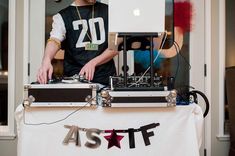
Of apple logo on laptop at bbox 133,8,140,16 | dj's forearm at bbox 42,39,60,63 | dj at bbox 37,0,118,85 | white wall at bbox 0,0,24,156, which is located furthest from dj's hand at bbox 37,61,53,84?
white wall at bbox 0,0,24,156

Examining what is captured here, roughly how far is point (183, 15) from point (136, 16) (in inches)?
53.6

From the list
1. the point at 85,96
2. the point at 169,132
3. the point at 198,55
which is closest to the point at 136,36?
the point at 85,96

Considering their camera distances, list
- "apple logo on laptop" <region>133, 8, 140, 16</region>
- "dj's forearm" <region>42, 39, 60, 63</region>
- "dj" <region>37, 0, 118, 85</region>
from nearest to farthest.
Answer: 1. "apple logo on laptop" <region>133, 8, 140, 16</region>
2. "dj's forearm" <region>42, 39, 60, 63</region>
3. "dj" <region>37, 0, 118, 85</region>

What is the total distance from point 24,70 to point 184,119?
1694 millimetres

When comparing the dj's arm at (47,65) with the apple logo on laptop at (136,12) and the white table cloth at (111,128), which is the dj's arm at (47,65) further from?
the apple logo on laptop at (136,12)

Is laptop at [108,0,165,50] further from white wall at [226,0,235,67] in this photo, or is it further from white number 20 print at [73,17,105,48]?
white wall at [226,0,235,67]

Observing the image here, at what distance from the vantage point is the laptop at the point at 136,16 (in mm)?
1441

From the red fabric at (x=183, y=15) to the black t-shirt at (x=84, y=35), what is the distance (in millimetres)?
729

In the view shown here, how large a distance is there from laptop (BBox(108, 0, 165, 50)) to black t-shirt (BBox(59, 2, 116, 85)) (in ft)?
2.74

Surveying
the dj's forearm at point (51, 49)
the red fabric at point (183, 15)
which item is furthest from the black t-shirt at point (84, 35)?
the red fabric at point (183, 15)

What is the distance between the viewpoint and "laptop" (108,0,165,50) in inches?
56.7

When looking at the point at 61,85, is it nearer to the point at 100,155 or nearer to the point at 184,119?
the point at 100,155

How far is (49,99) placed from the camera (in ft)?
4.91

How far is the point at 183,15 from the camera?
2654 millimetres
